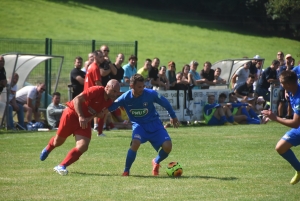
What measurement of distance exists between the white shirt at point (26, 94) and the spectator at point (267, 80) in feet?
26.4

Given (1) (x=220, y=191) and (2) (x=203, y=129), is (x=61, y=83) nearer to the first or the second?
(2) (x=203, y=129)

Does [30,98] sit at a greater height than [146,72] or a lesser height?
lesser

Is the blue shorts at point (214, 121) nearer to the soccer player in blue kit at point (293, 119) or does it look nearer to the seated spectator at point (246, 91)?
the seated spectator at point (246, 91)

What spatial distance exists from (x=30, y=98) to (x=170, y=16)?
130 ft

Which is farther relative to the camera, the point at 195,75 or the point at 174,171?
the point at 195,75

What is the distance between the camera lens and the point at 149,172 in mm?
10539

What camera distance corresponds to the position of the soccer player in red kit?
395 inches

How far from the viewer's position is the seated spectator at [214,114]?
20.2 metres

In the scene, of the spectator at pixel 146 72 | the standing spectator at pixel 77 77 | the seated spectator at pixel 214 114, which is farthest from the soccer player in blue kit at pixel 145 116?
the seated spectator at pixel 214 114

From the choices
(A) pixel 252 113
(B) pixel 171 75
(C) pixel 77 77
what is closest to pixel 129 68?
(B) pixel 171 75

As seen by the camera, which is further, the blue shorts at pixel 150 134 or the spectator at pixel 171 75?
the spectator at pixel 171 75

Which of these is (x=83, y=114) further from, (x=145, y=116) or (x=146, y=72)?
(x=146, y=72)

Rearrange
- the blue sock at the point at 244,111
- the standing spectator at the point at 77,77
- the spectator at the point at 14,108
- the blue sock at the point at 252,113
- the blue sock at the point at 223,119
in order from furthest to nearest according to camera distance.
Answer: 1. the blue sock at the point at 252,113
2. the blue sock at the point at 244,111
3. the blue sock at the point at 223,119
4. the spectator at the point at 14,108
5. the standing spectator at the point at 77,77

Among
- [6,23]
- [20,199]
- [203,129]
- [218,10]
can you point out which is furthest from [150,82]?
[218,10]
